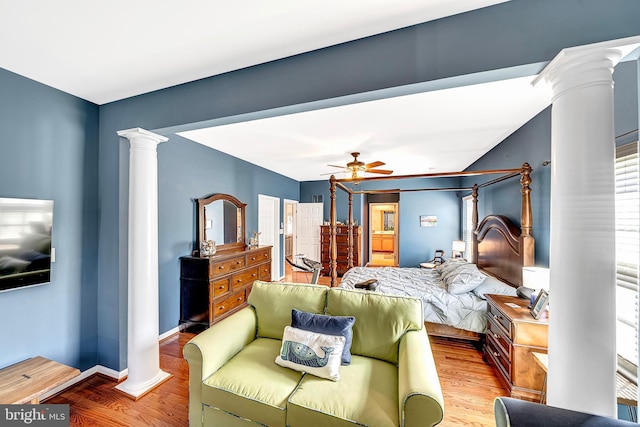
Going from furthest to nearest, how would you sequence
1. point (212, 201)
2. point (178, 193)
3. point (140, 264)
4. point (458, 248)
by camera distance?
point (458, 248) < point (212, 201) < point (178, 193) < point (140, 264)

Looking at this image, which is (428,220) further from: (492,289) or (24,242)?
(24,242)

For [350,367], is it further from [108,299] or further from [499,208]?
[499,208]

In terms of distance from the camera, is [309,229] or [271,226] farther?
[309,229]

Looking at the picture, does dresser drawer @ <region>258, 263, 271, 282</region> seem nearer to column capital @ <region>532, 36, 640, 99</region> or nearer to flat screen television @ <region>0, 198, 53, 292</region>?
flat screen television @ <region>0, 198, 53, 292</region>

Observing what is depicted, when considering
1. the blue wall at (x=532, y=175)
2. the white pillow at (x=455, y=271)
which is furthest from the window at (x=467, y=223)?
the white pillow at (x=455, y=271)

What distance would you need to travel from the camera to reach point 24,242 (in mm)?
1878

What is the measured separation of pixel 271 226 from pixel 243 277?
1.99m

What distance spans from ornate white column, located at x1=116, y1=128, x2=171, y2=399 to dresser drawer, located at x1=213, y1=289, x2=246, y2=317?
1.13m

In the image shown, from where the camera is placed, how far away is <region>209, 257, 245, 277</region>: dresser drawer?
3.35m

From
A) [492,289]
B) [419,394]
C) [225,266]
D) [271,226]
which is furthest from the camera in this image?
[271,226]

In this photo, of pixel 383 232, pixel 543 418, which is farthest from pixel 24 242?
pixel 383 232

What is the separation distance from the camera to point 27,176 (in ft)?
6.39

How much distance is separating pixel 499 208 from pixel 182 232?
4493mm

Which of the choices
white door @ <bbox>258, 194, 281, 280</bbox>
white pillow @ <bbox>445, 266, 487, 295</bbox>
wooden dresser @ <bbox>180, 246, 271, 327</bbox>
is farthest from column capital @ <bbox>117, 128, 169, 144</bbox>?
white pillow @ <bbox>445, 266, 487, 295</bbox>
